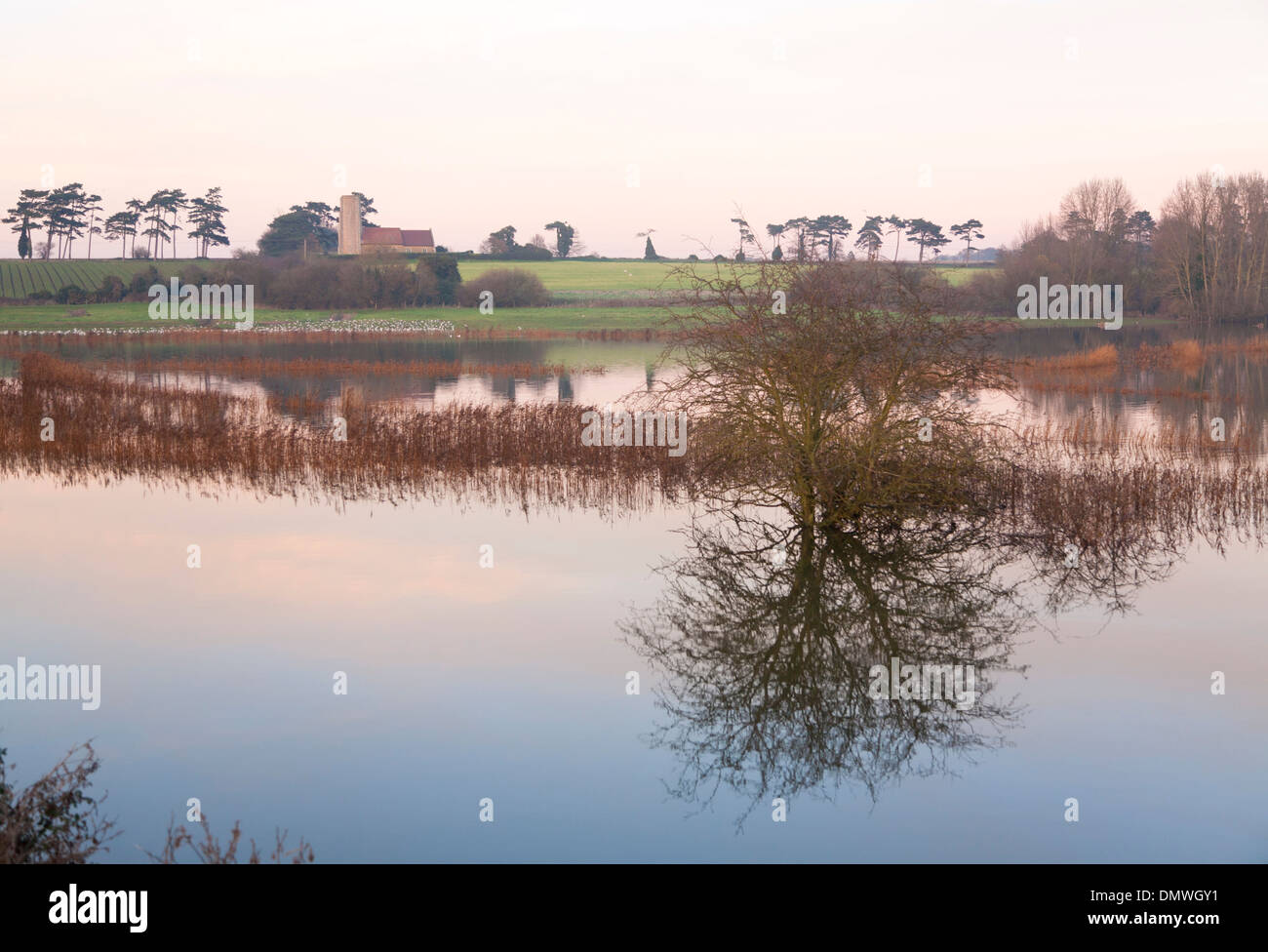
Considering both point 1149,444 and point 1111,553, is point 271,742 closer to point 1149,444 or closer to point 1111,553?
point 1111,553

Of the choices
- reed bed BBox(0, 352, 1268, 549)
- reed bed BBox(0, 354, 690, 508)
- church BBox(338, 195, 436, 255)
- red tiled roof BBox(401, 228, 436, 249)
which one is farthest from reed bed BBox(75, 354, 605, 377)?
red tiled roof BBox(401, 228, 436, 249)

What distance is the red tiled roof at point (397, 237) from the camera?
126 metres

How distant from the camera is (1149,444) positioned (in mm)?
22984

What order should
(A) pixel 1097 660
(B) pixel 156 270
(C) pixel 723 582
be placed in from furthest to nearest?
(B) pixel 156 270 → (C) pixel 723 582 → (A) pixel 1097 660

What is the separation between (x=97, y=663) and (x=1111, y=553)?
11.5 meters

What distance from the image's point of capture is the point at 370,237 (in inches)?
4973

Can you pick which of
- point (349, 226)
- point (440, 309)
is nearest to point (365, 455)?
point (440, 309)

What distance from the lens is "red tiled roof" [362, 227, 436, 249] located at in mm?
126000

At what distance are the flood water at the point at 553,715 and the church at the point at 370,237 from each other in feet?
316

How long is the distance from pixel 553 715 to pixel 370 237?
122986mm

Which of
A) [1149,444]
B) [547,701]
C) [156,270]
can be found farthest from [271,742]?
[156,270]

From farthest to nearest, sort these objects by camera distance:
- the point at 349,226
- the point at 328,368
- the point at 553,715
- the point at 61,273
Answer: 1. the point at 349,226
2. the point at 61,273
3. the point at 328,368
4. the point at 553,715

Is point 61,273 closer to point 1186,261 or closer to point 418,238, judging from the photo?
point 418,238
